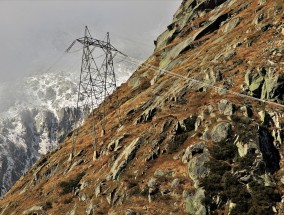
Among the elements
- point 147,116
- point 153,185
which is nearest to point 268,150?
point 153,185

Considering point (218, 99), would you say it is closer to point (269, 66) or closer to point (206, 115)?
point (206, 115)

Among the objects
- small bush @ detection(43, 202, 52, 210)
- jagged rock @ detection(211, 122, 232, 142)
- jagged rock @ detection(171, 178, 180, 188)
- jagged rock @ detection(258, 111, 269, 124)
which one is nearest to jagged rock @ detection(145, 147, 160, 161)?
jagged rock @ detection(171, 178, 180, 188)

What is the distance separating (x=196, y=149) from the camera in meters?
40.1

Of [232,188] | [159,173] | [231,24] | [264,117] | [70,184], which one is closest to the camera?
[232,188]

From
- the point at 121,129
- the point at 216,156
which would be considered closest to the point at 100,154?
the point at 121,129

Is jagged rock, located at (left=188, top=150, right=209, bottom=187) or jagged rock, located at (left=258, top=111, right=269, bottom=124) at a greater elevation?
jagged rock, located at (left=258, top=111, right=269, bottom=124)

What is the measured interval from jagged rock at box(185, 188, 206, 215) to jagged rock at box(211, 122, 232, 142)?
22.7ft

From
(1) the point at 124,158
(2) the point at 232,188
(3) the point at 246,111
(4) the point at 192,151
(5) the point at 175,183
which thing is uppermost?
(3) the point at 246,111

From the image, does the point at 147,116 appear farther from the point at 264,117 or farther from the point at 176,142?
the point at 264,117

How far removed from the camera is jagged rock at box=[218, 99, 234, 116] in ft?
141

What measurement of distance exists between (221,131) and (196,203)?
30.3ft

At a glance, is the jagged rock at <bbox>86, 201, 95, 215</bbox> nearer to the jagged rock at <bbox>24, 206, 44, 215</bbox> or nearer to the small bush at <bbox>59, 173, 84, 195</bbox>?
the small bush at <bbox>59, 173, 84, 195</bbox>

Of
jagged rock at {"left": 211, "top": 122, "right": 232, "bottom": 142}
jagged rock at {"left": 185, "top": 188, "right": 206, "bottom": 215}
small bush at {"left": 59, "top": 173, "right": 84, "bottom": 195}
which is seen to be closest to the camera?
jagged rock at {"left": 185, "top": 188, "right": 206, "bottom": 215}

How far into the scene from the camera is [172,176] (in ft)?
128
